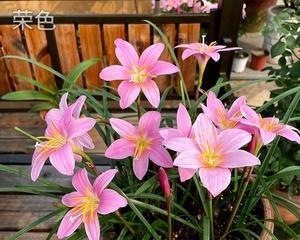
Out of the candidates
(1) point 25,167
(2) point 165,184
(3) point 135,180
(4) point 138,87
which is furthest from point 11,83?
(2) point 165,184

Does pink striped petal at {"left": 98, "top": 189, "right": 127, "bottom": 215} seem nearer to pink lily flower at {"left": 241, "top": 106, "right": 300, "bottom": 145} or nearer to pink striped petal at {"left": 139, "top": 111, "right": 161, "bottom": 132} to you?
pink striped petal at {"left": 139, "top": 111, "right": 161, "bottom": 132}

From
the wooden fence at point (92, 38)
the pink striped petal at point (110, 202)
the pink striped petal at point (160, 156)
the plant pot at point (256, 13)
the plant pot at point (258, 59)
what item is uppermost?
the pink striped petal at point (160, 156)

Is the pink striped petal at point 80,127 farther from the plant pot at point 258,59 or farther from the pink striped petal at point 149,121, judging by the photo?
the plant pot at point 258,59

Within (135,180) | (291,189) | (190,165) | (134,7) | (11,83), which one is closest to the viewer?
(190,165)

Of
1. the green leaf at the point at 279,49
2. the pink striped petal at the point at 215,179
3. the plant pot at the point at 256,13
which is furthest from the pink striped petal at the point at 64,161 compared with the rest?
the plant pot at the point at 256,13

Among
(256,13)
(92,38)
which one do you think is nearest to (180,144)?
(92,38)

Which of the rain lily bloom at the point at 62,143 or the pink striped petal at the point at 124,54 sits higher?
the pink striped petal at the point at 124,54

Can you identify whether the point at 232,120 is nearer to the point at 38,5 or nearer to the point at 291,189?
the point at 291,189
